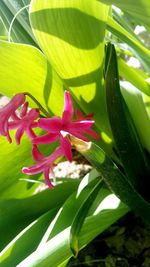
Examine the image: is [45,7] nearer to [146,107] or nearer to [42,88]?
[42,88]

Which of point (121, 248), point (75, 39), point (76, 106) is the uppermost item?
point (75, 39)

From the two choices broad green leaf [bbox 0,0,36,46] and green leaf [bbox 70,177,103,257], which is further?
broad green leaf [bbox 0,0,36,46]

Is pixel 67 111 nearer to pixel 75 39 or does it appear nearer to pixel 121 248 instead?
pixel 75 39

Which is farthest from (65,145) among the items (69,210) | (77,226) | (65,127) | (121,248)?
(121,248)

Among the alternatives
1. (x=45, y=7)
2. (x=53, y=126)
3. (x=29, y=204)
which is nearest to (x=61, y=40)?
(x=45, y=7)

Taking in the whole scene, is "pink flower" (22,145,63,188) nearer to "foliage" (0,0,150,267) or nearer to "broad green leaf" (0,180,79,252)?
"foliage" (0,0,150,267)

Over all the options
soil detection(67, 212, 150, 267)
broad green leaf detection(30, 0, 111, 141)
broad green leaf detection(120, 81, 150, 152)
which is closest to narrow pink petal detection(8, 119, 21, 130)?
broad green leaf detection(30, 0, 111, 141)
